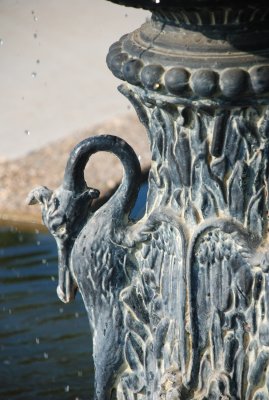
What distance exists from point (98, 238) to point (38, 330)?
2.49m

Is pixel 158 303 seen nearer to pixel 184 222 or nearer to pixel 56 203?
pixel 184 222

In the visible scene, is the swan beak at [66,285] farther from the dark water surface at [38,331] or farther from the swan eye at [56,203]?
the dark water surface at [38,331]

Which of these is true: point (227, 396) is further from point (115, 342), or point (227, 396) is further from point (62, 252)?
point (62, 252)

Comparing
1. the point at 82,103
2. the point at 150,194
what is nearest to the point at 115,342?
the point at 150,194

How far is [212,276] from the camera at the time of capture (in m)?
2.84

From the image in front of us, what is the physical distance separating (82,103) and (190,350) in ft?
19.5

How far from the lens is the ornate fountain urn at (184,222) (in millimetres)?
2650

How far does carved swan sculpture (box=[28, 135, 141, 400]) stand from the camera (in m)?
3.01

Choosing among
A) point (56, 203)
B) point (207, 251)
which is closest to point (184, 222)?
point (207, 251)

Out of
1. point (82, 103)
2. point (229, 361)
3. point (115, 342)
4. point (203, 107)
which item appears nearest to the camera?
point (203, 107)

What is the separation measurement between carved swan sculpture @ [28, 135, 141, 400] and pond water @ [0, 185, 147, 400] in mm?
1684

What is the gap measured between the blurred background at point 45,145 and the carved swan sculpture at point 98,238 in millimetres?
1681

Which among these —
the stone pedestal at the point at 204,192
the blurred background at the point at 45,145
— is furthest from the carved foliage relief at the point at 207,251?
the blurred background at the point at 45,145

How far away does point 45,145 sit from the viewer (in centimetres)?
789
